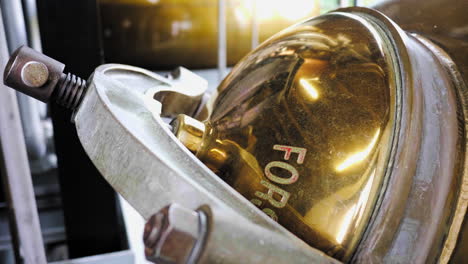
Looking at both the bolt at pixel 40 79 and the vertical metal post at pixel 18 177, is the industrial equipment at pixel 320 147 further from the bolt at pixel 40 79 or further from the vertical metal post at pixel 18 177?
the vertical metal post at pixel 18 177

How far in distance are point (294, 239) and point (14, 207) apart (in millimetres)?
424

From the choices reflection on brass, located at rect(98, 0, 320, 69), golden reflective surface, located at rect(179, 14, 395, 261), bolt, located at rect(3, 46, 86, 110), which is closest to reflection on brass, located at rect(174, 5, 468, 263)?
golden reflective surface, located at rect(179, 14, 395, 261)

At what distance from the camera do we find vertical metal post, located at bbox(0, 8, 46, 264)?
1.71 feet

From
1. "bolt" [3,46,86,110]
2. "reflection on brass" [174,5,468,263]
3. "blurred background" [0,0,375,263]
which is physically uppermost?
"bolt" [3,46,86,110]

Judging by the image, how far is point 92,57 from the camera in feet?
2.75

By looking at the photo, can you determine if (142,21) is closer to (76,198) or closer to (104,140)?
(76,198)

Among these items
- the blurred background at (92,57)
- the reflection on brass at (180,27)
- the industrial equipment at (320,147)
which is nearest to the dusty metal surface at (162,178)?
the industrial equipment at (320,147)

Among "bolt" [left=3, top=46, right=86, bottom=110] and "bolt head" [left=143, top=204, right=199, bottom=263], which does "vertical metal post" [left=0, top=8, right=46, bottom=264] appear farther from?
"bolt head" [left=143, top=204, right=199, bottom=263]

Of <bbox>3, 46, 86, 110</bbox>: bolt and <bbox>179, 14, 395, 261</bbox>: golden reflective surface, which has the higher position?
<bbox>3, 46, 86, 110</bbox>: bolt

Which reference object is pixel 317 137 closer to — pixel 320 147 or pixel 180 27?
pixel 320 147

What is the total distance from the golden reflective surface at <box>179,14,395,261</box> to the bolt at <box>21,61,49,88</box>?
5.8 inches

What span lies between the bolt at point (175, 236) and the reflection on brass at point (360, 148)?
13 cm

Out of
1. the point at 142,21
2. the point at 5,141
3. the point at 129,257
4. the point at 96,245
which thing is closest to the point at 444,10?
the point at 5,141

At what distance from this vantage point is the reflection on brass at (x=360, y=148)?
331mm
